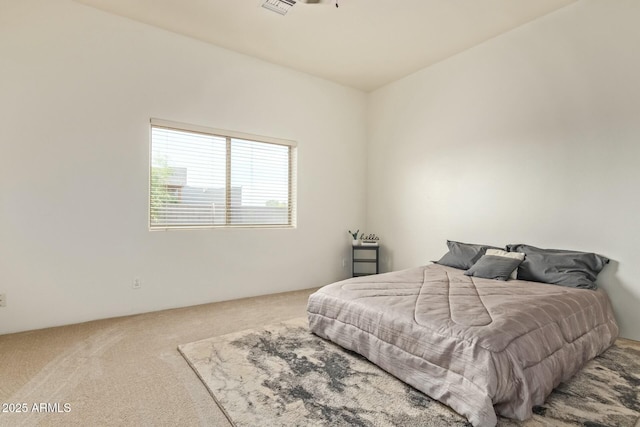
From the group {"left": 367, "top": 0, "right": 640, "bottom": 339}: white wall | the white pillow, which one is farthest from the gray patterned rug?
{"left": 367, "top": 0, "right": 640, "bottom": 339}: white wall

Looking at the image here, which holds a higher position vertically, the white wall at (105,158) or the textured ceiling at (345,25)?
the textured ceiling at (345,25)

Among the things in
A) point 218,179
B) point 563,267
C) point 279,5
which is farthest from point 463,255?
point 279,5

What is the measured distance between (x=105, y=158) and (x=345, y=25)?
109 inches

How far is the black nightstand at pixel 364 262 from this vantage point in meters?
4.90

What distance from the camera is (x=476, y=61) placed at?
3.81 metres

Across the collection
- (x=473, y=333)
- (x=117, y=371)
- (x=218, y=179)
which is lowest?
(x=117, y=371)

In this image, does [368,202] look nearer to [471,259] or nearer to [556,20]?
[471,259]

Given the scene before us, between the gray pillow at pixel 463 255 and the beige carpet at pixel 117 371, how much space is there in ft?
6.24

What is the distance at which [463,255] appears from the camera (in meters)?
3.59

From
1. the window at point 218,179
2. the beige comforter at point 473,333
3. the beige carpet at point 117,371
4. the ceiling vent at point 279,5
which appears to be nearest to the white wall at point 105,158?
the window at point 218,179

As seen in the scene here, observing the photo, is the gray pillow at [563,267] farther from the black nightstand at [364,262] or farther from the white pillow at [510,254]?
the black nightstand at [364,262]

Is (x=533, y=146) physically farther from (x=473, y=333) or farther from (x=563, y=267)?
(x=473, y=333)

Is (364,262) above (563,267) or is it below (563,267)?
below

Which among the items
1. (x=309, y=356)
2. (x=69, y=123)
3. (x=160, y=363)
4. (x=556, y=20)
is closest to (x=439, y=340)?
(x=309, y=356)
